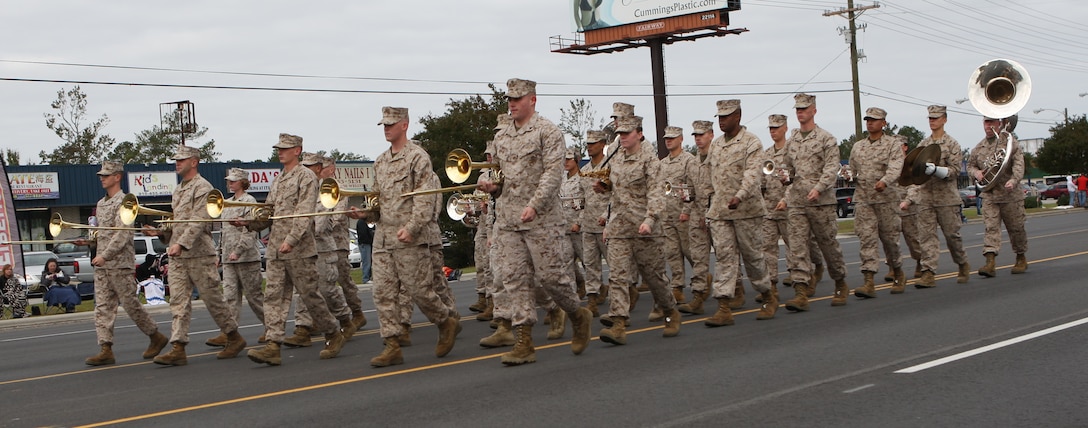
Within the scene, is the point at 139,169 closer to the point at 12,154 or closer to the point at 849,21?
the point at 849,21

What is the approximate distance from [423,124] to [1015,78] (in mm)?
30100

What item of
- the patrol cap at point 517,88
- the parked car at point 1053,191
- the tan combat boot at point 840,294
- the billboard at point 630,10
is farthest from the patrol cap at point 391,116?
the parked car at point 1053,191

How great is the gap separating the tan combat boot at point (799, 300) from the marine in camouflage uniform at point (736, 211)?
492 millimetres

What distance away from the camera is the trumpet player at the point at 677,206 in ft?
41.8

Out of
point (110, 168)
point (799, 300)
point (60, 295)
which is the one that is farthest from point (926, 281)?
point (60, 295)

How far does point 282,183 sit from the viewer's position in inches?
439

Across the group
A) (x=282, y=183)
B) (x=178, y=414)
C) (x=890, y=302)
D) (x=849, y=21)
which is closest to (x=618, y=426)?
(x=178, y=414)

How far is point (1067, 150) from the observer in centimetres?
7050

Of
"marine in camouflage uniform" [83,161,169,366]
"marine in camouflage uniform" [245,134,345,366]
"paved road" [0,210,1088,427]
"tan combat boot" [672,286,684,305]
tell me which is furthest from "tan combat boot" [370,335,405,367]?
"tan combat boot" [672,286,684,305]

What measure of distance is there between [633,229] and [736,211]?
59.8 inches

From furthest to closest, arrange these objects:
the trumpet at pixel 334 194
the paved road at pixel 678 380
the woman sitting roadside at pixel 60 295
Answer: the woman sitting roadside at pixel 60 295, the trumpet at pixel 334 194, the paved road at pixel 678 380

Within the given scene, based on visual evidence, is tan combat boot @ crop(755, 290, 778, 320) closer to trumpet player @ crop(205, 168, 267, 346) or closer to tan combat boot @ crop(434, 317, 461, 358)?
tan combat boot @ crop(434, 317, 461, 358)

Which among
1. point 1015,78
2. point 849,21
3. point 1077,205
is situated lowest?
point 1077,205

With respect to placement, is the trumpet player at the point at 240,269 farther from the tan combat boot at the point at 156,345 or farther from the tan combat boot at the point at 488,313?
the tan combat boot at the point at 488,313
